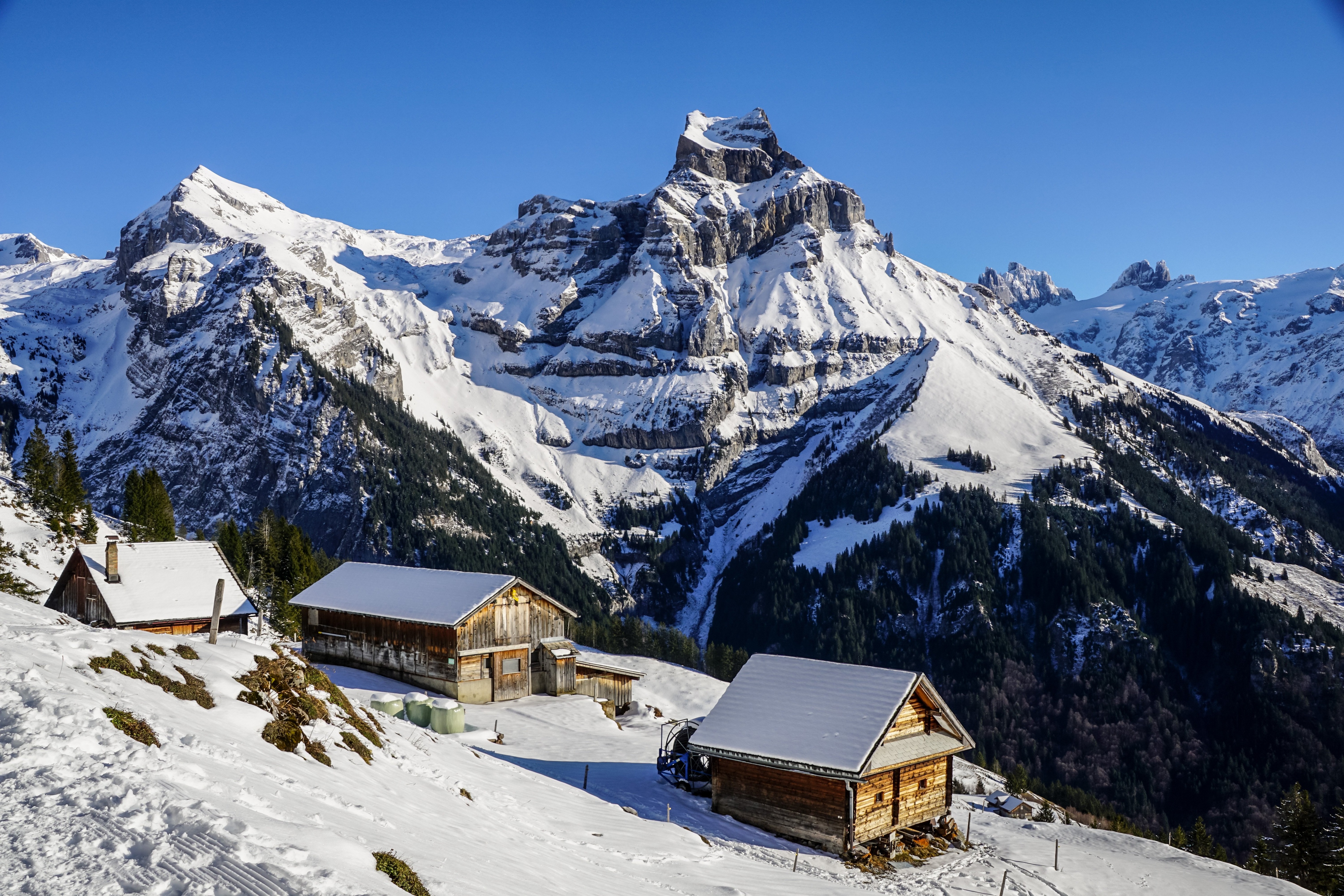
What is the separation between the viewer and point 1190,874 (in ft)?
109

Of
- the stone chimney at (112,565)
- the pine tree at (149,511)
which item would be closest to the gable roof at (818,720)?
the stone chimney at (112,565)

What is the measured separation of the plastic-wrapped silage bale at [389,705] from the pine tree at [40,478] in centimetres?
5005

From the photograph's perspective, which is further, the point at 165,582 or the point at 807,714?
the point at 165,582

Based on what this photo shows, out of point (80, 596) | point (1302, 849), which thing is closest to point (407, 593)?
point (80, 596)

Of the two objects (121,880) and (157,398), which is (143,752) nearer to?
(121,880)

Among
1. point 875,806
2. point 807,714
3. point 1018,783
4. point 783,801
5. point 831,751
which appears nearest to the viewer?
point 831,751

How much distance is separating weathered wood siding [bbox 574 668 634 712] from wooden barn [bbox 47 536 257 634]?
66.8 ft

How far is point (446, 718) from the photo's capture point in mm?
36375

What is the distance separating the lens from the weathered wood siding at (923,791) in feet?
102

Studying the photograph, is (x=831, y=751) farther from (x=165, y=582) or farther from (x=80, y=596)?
(x=80, y=596)

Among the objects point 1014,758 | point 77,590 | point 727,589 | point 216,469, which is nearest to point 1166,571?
point 1014,758

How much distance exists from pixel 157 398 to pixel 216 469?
3407cm

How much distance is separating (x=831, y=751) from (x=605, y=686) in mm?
27118

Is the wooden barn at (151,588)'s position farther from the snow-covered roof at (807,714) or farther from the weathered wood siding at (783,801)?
the weathered wood siding at (783,801)
